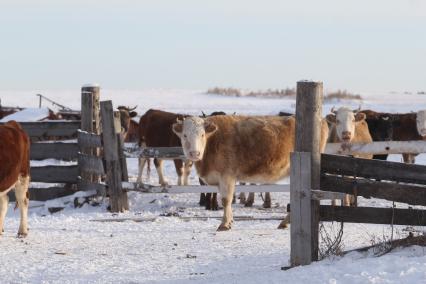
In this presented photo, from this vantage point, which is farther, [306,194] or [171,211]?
[171,211]

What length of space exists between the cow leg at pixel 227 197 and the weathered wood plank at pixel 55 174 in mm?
4723

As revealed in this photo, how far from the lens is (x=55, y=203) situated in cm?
1570

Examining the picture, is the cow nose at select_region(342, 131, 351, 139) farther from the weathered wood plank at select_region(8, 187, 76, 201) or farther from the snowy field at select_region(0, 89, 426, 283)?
the weathered wood plank at select_region(8, 187, 76, 201)

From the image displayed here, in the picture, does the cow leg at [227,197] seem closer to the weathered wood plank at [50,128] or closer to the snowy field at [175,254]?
the snowy field at [175,254]

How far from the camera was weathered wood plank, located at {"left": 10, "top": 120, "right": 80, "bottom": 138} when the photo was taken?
1706cm

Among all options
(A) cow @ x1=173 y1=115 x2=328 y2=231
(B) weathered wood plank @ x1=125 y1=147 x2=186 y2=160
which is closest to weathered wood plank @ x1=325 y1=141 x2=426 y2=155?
(A) cow @ x1=173 y1=115 x2=328 y2=231

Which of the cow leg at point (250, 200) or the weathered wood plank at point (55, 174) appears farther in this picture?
the weathered wood plank at point (55, 174)

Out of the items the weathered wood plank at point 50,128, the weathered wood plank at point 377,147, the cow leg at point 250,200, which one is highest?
the weathered wood plank at point 50,128

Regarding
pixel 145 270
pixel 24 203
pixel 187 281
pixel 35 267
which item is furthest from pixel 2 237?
pixel 187 281

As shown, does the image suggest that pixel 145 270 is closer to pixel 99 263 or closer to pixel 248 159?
pixel 99 263

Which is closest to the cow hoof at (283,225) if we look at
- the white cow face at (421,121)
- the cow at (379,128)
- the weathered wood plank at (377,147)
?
the weathered wood plank at (377,147)

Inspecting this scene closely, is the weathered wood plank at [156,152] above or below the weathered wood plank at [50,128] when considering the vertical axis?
below

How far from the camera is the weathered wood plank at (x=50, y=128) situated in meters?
17.1

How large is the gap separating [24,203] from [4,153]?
0.94 meters
